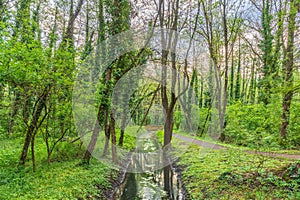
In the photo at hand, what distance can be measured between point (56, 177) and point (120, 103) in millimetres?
4805

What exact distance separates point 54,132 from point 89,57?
10.4 feet

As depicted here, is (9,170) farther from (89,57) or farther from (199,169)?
(199,169)

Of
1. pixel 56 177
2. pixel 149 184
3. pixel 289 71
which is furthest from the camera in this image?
pixel 149 184

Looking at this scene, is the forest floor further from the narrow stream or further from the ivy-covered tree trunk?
the ivy-covered tree trunk

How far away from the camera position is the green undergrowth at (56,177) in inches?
201

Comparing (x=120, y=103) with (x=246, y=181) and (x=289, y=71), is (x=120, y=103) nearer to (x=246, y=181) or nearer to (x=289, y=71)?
(x=246, y=181)

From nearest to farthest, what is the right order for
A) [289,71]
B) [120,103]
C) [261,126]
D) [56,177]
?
[56,177] < [289,71] < [261,126] < [120,103]

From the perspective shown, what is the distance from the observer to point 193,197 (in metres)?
6.07

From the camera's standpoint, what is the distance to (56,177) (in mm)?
6223

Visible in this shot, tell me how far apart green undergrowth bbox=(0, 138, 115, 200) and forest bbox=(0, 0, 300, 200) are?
0.04 m

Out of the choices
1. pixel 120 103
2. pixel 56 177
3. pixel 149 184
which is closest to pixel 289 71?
pixel 149 184

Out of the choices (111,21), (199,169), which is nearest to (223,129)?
(199,169)

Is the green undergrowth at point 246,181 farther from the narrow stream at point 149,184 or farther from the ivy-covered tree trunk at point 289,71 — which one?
the ivy-covered tree trunk at point 289,71

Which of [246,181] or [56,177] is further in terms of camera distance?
[56,177]
